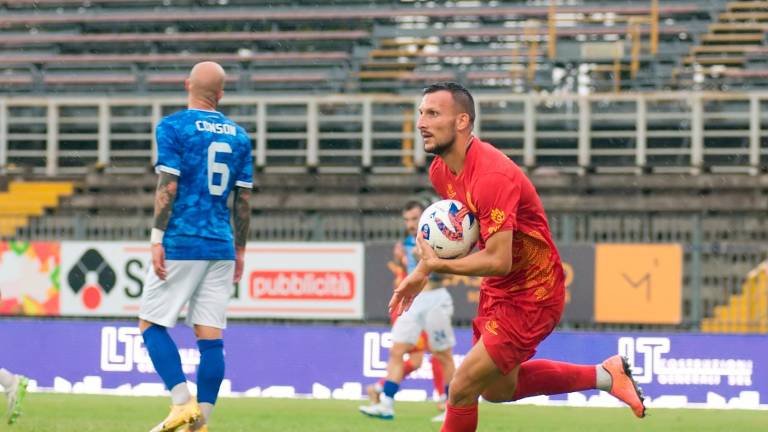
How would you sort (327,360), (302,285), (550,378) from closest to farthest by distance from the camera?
(550,378)
(327,360)
(302,285)

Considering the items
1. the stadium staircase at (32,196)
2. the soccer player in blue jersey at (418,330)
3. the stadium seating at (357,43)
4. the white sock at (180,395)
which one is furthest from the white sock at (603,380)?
the stadium seating at (357,43)

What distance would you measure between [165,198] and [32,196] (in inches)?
646

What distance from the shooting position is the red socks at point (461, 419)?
6496mm

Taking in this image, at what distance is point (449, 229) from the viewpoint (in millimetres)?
6273

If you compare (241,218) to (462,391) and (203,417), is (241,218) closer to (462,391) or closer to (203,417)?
(203,417)

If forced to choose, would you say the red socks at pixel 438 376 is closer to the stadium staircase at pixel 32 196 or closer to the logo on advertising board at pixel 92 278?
the logo on advertising board at pixel 92 278

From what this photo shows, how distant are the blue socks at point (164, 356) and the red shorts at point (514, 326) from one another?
1754 mm

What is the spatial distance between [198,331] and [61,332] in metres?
7.12

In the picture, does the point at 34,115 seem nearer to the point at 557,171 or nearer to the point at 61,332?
the point at 557,171

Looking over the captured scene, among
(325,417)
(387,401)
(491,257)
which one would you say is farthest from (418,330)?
(491,257)

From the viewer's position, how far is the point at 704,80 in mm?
24266

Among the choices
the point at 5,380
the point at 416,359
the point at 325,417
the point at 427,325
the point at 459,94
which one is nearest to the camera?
the point at 459,94

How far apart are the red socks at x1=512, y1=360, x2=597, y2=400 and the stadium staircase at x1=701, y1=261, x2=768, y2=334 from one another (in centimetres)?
882

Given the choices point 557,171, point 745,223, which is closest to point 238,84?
point 557,171
